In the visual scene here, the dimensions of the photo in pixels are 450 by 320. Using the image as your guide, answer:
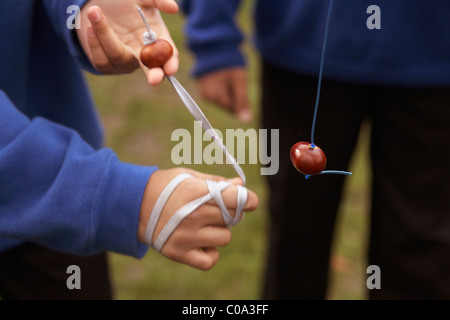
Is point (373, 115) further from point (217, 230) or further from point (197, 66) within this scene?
point (217, 230)

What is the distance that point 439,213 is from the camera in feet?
3.62

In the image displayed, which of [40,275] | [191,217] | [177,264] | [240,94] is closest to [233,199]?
[191,217]

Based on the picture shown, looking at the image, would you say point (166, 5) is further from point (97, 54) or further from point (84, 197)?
point (84, 197)

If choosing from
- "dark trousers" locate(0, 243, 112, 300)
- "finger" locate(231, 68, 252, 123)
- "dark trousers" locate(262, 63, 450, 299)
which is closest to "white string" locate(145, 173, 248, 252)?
"dark trousers" locate(0, 243, 112, 300)

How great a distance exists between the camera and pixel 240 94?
4.23 ft

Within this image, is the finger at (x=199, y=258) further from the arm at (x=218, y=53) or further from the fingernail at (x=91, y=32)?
the arm at (x=218, y=53)

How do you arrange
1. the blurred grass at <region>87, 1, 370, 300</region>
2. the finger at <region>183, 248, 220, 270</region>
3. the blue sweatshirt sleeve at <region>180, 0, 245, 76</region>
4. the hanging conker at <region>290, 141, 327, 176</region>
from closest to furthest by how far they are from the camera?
the hanging conker at <region>290, 141, 327, 176</region>, the finger at <region>183, 248, 220, 270</region>, the blue sweatshirt sleeve at <region>180, 0, 245, 76</region>, the blurred grass at <region>87, 1, 370, 300</region>

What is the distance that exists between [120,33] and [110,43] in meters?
0.05

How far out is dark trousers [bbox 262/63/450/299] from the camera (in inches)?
42.1

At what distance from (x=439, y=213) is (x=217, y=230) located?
618mm

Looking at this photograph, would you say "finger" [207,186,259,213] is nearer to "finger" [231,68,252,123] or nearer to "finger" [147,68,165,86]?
"finger" [147,68,165,86]

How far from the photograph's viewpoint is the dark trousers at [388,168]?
1.07 meters

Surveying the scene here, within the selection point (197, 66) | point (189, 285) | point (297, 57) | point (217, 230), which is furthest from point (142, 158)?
point (217, 230)

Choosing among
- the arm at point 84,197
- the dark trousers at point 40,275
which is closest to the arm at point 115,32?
the arm at point 84,197
